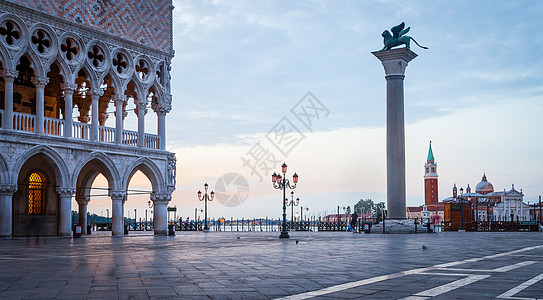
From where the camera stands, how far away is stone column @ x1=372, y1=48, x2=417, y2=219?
32.9m

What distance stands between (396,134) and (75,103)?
19316mm

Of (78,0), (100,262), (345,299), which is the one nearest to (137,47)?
(78,0)

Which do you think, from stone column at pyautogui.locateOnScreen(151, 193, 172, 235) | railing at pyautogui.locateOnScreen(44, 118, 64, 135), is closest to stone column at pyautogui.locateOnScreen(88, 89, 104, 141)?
railing at pyautogui.locateOnScreen(44, 118, 64, 135)

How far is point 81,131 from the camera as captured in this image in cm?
2889

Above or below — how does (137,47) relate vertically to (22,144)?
above

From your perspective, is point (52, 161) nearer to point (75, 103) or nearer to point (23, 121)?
point (23, 121)

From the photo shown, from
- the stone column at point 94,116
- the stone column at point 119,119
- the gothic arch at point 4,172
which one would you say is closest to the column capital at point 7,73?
the gothic arch at point 4,172

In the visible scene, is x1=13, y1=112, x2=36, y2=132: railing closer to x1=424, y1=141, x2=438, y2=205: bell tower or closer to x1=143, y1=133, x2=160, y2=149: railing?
x1=143, y1=133, x2=160, y2=149: railing

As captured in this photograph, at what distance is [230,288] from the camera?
25.4 ft

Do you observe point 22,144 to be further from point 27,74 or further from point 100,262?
A: point 100,262

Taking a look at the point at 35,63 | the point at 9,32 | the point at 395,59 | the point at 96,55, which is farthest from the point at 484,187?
the point at 9,32

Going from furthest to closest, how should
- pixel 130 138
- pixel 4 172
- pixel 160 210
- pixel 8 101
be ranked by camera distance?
pixel 160 210, pixel 130 138, pixel 8 101, pixel 4 172

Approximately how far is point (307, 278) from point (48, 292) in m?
3.74

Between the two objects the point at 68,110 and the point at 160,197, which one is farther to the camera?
the point at 160,197
